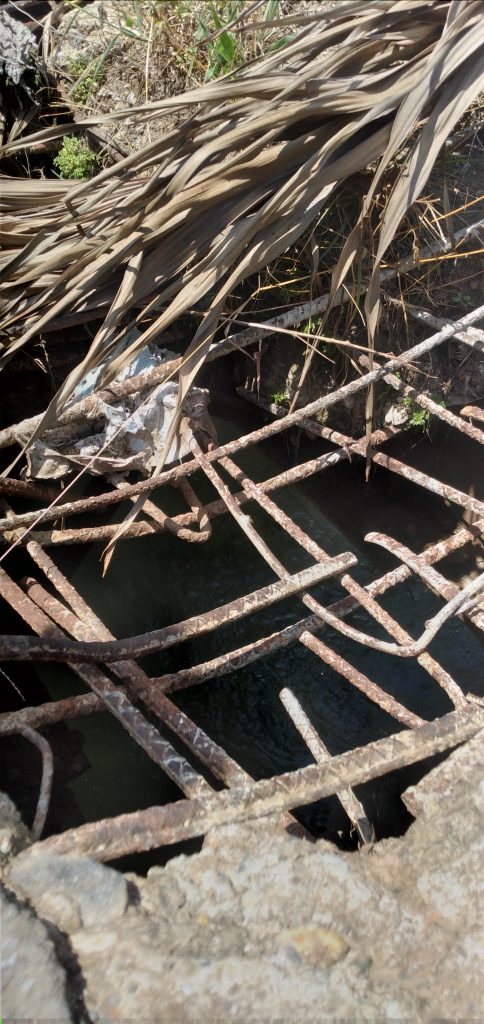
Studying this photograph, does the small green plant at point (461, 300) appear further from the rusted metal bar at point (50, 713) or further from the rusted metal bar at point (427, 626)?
the rusted metal bar at point (50, 713)

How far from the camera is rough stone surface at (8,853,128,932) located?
4.42 feet

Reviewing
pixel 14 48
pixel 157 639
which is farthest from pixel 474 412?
pixel 14 48

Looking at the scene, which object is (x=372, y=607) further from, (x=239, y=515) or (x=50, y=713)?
(x=50, y=713)

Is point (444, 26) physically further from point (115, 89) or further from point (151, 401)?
point (115, 89)

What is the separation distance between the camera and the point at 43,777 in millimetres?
1576

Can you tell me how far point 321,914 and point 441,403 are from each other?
6.53 ft

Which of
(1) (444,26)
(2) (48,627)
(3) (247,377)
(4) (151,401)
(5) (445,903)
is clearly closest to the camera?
(5) (445,903)

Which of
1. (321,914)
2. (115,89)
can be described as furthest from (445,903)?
(115,89)

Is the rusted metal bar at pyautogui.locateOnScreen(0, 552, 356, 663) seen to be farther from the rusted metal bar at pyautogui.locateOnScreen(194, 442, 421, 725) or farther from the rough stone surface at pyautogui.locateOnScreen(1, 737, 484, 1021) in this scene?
the rough stone surface at pyautogui.locateOnScreen(1, 737, 484, 1021)

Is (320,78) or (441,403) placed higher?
(320,78)

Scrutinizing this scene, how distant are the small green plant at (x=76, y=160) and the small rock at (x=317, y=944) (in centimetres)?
278

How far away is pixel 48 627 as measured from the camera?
2.09 meters

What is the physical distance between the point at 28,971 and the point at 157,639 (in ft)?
2.86

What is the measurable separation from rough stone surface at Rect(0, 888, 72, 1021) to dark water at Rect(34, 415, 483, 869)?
4.64 ft
